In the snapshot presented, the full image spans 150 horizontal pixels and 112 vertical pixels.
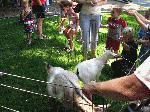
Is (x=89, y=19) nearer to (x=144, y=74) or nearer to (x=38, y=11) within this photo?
(x=38, y=11)

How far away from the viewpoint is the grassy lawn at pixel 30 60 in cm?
662

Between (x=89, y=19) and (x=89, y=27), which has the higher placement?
(x=89, y=19)

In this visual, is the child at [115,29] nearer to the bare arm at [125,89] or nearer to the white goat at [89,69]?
the white goat at [89,69]

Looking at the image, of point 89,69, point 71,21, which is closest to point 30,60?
point 89,69

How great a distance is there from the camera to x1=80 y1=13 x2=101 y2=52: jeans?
8.98 m

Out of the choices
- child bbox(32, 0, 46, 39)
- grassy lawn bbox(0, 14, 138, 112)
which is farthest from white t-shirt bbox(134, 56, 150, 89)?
child bbox(32, 0, 46, 39)

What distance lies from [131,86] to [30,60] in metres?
7.21

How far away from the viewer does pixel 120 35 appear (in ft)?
30.2

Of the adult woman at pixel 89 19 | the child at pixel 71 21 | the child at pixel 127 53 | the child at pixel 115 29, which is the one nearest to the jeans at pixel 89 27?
the adult woman at pixel 89 19

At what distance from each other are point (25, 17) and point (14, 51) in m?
1.24

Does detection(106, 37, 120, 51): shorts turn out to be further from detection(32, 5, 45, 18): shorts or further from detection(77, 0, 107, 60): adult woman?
detection(32, 5, 45, 18): shorts

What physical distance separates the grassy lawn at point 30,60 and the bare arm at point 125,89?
7.44 ft

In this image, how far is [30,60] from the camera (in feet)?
30.6

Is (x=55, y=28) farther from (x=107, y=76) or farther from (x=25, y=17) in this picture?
(x=107, y=76)
